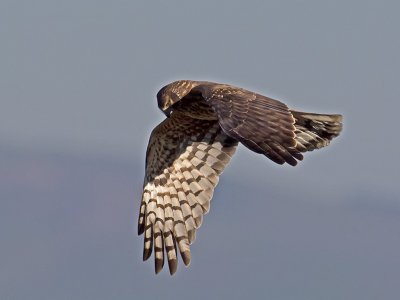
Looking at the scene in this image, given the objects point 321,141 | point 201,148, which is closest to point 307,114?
point 321,141

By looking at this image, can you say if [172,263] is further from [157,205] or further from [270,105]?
[270,105]

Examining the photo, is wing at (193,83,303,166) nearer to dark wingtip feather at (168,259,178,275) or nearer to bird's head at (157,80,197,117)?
bird's head at (157,80,197,117)

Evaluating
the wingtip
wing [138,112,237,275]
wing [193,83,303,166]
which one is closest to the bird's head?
wing [138,112,237,275]

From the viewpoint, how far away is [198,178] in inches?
756

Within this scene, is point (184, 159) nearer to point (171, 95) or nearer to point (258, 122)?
point (171, 95)

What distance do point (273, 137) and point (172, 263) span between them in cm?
349

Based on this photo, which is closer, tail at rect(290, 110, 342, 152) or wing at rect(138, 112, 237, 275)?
tail at rect(290, 110, 342, 152)

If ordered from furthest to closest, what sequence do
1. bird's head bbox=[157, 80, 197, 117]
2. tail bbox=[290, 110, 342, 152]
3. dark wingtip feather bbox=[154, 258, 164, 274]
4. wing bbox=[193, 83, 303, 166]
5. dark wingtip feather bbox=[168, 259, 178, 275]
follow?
1. dark wingtip feather bbox=[154, 258, 164, 274]
2. dark wingtip feather bbox=[168, 259, 178, 275]
3. bird's head bbox=[157, 80, 197, 117]
4. tail bbox=[290, 110, 342, 152]
5. wing bbox=[193, 83, 303, 166]

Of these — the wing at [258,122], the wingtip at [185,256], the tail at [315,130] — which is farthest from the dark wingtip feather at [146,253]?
the wing at [258,122]

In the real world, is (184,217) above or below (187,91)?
below

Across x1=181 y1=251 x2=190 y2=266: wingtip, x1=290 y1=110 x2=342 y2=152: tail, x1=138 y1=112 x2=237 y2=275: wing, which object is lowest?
x1=181 y1=251 x2=190 y2=266: wingtip

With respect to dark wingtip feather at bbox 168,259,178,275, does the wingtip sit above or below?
above

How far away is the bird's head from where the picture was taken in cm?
1842

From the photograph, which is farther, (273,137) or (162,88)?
(162,88)
